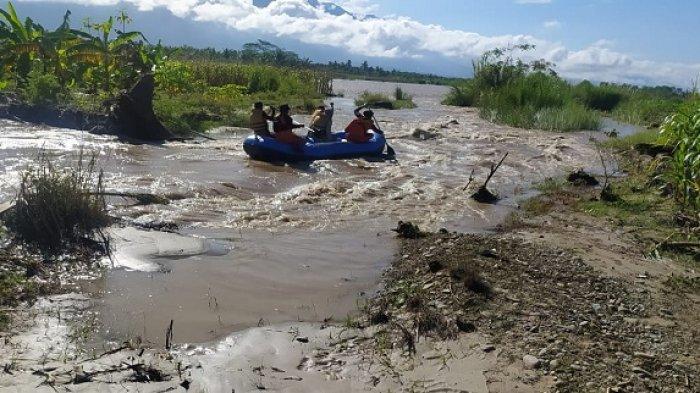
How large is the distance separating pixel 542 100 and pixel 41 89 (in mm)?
18995

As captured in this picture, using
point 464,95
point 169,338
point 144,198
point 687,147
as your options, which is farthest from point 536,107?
point 169,338

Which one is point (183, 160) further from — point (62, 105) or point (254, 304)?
point (254, 304)

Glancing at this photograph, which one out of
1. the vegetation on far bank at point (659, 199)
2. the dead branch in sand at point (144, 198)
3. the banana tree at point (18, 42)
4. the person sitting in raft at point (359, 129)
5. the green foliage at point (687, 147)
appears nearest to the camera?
the green foliage at point (687, 147)

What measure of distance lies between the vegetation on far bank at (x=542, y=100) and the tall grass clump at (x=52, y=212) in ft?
64.0

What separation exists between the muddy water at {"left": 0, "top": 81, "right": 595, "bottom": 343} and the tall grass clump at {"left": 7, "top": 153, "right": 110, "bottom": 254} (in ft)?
1.60

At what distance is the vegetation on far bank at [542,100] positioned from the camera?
2462 centimetres

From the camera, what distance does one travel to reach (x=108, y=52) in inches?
706

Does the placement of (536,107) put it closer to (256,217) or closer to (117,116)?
(117,116)

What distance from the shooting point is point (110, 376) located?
4.32 meters

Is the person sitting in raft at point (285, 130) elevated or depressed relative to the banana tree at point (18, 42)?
depressed

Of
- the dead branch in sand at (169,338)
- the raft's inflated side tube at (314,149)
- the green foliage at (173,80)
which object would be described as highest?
the green foliage at (173,80)

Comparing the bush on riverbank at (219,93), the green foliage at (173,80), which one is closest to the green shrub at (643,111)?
Result: the bush on riverbank at (219,93)

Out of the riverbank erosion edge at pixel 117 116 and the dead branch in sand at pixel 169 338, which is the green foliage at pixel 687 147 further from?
the riverbank erosion edge at pixel 117 116

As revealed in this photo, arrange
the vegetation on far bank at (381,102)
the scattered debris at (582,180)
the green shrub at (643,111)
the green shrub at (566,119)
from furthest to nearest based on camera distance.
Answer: the vegetation on far bank at (381,102) → the green shrub at (643,111) → the green shrub at (566,119) → the scattered debris at (582,180)
